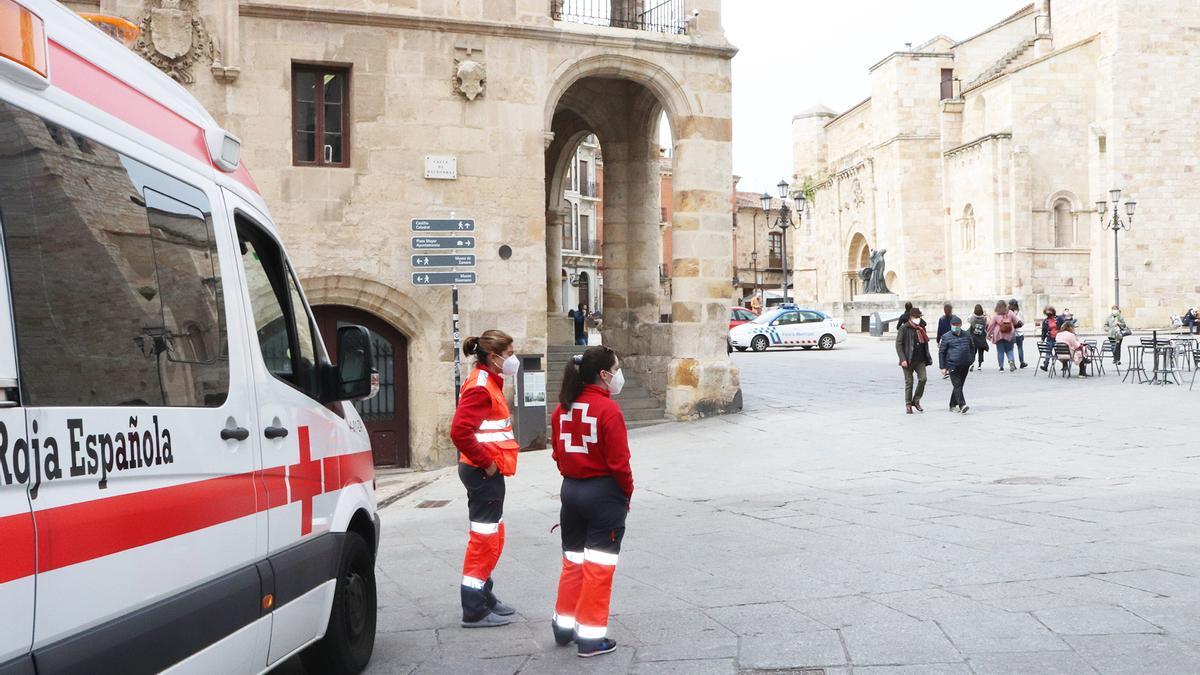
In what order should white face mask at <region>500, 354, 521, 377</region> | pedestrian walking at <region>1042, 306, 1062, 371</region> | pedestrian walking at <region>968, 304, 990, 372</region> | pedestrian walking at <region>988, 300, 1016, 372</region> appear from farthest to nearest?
pedestrian walking at <region>988, 300, 1016, 372</region>, pedestrian walking at <region>968, 304, 990, 372</region>, pedestrian walking at <region>1042, 306, 1062, 371</region>, white face mask at <region>500, 354, 521, 377</region>

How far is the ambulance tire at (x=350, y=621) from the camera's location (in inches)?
191

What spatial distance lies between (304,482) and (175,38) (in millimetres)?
11555

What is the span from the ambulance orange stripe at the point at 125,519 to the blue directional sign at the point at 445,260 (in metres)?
10.2

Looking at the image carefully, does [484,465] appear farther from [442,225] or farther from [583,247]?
[583,247]

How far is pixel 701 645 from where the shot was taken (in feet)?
18.2

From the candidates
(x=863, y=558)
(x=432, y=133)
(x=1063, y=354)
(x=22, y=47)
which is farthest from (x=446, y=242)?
(x=1063, y=354)

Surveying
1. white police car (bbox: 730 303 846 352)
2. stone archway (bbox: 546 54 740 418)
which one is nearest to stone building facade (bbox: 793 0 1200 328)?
white police car (bbox: 730 303 846 352)

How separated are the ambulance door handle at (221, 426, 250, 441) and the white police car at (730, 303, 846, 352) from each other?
34365 millimetres

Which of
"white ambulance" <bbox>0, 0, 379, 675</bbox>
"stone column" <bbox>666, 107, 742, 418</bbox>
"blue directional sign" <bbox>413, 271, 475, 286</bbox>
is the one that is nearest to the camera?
"white ambulance" <bbox>0, 0, 379, 675</bbox>

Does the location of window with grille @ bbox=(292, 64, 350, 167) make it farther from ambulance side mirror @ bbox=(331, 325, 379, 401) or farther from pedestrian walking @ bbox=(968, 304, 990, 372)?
pedestrian walking @ bbox=(968, 304, 990, 372)

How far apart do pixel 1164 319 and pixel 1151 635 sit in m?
46.1

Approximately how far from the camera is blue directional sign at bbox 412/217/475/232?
1427 cm

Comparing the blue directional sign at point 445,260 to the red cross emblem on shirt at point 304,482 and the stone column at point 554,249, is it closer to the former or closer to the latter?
the red cross emblem on shirt at point 304,482

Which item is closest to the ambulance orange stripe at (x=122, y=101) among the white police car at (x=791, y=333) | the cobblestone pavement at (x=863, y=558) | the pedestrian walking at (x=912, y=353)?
the cobblestone pavement at (x=863, y=558)
